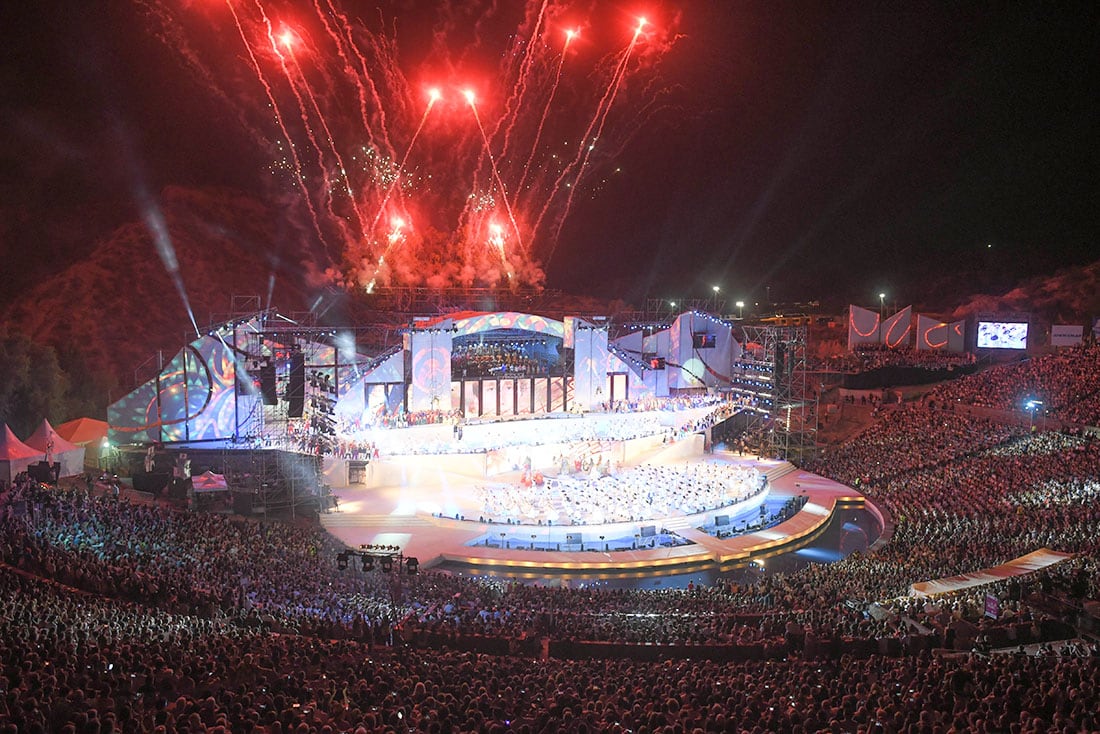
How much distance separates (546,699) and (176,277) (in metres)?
42.3

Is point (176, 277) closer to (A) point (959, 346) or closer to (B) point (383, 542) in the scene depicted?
(B) point (383, 542)

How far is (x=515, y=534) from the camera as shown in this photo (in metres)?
22.9

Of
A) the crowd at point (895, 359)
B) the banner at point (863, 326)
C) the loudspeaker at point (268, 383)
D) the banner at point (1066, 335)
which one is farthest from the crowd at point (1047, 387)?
the loudspeaker at point (268, 383)

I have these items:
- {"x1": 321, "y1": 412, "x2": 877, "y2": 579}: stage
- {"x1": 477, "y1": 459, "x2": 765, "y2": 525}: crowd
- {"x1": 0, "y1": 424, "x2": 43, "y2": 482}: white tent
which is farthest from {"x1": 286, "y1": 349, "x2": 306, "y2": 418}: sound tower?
{"x1": 0, "y1": 424, "x2": 43, "y2": 482}: white tent

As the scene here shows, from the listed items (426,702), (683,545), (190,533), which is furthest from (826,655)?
(190,533)

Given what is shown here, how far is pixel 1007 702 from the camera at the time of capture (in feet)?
28.6

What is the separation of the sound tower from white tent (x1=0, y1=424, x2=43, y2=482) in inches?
292

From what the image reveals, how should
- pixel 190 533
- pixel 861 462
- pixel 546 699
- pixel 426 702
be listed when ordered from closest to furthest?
pixel 426 702, pixel 546 699, pixel 190 533, pixel 861 462

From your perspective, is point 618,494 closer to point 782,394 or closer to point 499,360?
point 499,360

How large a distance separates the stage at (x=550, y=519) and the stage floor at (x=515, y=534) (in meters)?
0.03

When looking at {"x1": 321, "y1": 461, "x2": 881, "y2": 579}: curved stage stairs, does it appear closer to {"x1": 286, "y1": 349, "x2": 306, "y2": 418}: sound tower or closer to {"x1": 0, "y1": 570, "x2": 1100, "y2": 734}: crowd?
{"x1": 286, "y1": 349, "x2": 306, "y2": 418}: sound tower

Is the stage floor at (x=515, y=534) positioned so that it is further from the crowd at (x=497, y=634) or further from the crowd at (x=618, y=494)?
the crowd at (x=497, y=634)

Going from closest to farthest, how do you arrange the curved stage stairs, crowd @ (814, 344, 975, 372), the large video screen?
the curved stage stairs, the large video screen, crowd @ (814, 344, 975, 372)

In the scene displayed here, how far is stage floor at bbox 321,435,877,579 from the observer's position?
821 inches
